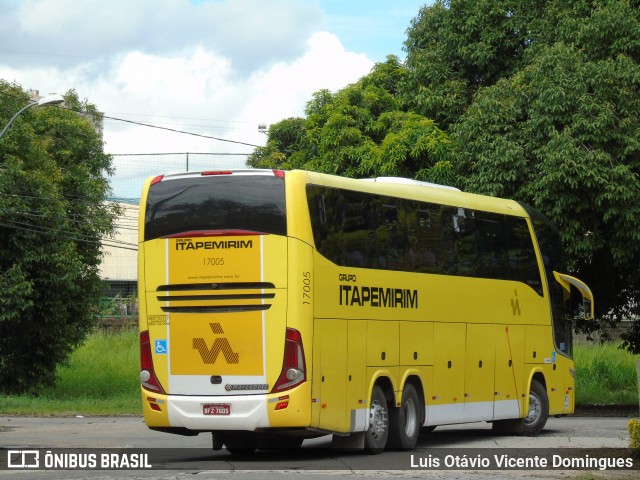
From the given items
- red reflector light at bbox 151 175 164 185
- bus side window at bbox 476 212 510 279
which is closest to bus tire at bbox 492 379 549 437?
bus side window at bbox 476 212 510 279

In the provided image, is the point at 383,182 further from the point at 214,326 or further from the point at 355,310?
the point at 214,326

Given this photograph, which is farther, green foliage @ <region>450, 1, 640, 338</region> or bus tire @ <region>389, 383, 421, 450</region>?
green foliage @ <region>450, 1, 640, 338</region>

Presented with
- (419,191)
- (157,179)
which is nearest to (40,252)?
(419,191)

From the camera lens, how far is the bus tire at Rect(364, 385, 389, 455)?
17.0m

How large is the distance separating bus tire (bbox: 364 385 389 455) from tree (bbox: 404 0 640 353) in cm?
906

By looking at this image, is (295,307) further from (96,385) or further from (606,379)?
(96,385)

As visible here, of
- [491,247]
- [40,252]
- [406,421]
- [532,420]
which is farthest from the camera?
[40,252]

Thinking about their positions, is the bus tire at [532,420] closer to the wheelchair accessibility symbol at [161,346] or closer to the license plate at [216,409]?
the license plate at [216,409]

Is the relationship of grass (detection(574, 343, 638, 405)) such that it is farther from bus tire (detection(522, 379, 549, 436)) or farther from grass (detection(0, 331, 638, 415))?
bus tire (detection(522, 379, 549, 436))

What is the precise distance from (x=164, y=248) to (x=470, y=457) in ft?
16.6

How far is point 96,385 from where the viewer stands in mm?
40031

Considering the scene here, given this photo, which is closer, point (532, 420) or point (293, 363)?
point (293, 363)

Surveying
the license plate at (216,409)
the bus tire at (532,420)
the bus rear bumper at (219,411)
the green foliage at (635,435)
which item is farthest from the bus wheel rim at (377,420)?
the bus tire at (532,420)

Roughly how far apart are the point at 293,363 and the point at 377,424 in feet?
7.54
